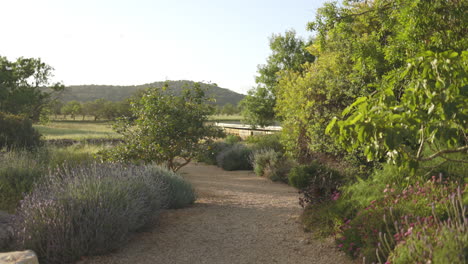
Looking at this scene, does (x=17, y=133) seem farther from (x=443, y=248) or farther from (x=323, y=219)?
(x=443, y=248)

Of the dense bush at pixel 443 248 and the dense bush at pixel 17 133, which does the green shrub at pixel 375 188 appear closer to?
the dense bush at pixel 443 248

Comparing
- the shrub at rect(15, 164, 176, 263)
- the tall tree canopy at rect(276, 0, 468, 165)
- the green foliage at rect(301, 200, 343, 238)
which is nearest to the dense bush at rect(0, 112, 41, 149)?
the shrub at rect(15, 164, 176, 263)

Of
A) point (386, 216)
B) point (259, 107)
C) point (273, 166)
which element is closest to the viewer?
point (386, 216)

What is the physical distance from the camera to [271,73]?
89.1 feet

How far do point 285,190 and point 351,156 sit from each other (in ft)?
6.34

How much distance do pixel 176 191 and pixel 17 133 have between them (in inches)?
351

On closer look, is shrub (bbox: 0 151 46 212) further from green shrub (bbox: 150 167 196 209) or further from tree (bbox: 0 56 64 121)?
tree (bbox: 0 56 64 121)

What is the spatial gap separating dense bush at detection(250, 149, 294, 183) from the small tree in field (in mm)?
2834

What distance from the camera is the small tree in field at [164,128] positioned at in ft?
30.3

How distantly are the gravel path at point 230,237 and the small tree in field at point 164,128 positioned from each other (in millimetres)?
1742

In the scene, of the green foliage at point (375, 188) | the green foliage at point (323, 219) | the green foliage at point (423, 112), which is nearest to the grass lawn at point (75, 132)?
the green foliage at point (323, 219)

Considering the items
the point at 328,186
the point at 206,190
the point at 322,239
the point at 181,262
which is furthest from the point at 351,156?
the point at 181,262

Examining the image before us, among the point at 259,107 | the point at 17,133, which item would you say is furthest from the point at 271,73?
the point at 17,133

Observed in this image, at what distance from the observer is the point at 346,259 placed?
4.66 metres
